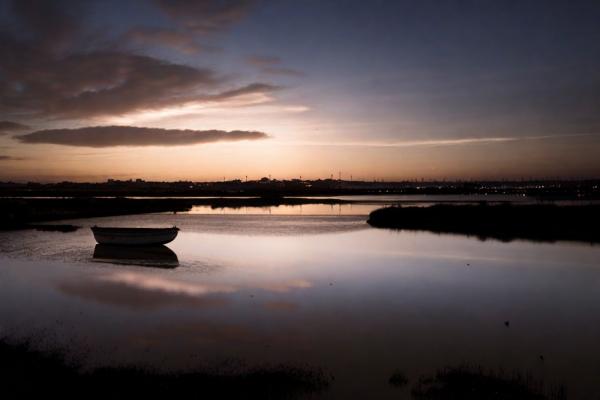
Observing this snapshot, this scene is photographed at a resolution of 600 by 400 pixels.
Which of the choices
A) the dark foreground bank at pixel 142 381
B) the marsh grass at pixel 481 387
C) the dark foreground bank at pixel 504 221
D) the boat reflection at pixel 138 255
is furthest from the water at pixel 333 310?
the dark foreground bank at pixel 504 221

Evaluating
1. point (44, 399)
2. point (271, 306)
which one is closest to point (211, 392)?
point (44, 399)

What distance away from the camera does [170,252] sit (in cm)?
3428

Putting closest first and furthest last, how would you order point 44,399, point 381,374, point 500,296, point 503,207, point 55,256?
point 44,399, point 381,374, point 500,296, point 55,256, point 503,207

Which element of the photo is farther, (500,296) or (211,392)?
(500,296)

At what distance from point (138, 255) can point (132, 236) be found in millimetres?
2634

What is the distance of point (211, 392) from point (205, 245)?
2921cm

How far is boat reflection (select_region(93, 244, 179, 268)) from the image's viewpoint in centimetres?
2987

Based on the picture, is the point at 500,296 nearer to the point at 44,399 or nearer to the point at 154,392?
the point at 154,392

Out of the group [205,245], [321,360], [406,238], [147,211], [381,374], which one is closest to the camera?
[381,374]

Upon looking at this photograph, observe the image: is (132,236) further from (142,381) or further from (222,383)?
(222,383)

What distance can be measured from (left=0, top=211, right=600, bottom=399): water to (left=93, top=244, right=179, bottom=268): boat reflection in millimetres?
927

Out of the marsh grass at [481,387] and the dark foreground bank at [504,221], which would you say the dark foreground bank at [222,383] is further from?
the dark foreground bank at [504,221]

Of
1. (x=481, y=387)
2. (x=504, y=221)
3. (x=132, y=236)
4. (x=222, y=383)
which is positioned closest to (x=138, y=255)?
(x=132, y=236)

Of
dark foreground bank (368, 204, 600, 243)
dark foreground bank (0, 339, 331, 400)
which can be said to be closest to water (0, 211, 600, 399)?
dark foreground bank (0, 339, 331, 400)
